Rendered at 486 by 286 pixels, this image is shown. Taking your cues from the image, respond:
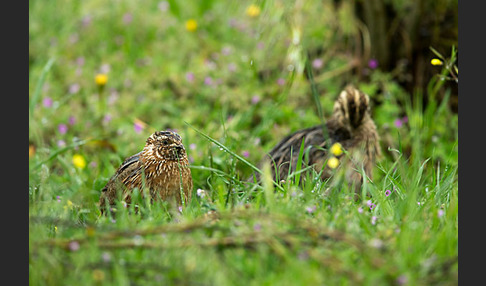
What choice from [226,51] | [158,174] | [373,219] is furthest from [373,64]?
[373,219]

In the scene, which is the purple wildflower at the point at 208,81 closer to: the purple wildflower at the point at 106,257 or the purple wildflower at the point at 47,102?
the purple wildflower at the point at 47,102

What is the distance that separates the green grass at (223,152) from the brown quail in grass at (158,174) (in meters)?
0.17

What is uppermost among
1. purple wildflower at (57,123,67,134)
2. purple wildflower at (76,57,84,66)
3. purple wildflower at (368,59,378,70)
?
purple wildflower at (368,59,378,70)

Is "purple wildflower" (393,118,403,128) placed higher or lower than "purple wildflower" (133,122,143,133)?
higher

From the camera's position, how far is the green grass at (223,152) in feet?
9.65

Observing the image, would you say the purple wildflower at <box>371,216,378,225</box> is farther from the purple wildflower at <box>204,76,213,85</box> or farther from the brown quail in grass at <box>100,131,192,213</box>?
the purple wildflower at <box>204,76,213,85</box>

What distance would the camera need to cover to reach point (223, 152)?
20.1 feet

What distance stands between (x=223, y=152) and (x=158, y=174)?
124 cm

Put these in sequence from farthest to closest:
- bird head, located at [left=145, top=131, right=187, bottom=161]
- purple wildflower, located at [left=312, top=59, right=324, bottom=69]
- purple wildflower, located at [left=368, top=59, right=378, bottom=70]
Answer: purple wildflower, located at [left=312, top=59, right=324, bottom=69], purple wildflower, located at [left=368, top=59, right=378, bottom=70], bird head, located at [left=145, top=131, right=187, bottom=161]

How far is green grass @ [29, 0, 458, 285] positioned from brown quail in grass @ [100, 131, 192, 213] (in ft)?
0.57

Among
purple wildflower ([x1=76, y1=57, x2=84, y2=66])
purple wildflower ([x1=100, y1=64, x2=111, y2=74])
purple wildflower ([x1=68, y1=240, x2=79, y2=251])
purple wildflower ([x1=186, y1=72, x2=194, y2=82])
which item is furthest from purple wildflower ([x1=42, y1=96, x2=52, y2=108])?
purple wildflower ([x1=68, y1=240, x2=79, y2=251])

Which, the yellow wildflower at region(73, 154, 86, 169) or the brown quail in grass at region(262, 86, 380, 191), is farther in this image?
the brown quail in grass at region(262, 86, 380, 191)

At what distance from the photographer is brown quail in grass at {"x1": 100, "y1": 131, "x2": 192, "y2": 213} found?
4934mm

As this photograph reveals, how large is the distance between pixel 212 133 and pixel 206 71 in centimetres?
177
